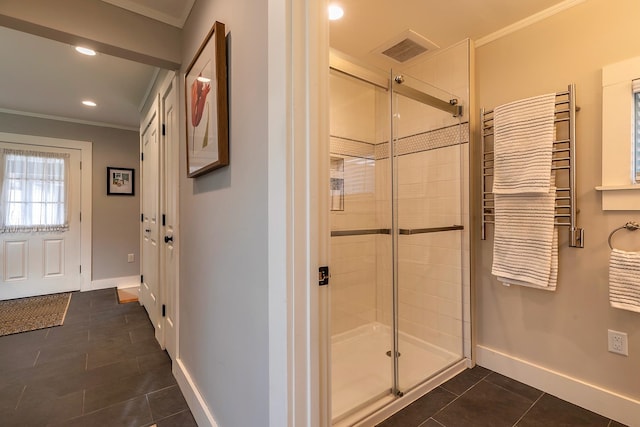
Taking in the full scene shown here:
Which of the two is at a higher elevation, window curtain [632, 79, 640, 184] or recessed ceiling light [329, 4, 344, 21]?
recessed ceiling light [329, 4, 344, 21]

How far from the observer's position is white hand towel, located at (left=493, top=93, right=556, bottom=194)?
5.50 ft

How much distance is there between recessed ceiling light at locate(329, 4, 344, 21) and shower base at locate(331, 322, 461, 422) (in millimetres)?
2194

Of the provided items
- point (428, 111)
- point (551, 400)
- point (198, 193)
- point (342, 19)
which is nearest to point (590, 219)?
point (551, 400)

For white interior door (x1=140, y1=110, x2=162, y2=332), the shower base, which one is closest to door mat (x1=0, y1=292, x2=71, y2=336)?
Result: white interior door (x1=140, y1=110, x2=162, y2=332)

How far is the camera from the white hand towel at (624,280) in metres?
1.43

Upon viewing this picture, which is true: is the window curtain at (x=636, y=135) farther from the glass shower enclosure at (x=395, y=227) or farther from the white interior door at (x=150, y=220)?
the white interior door at (x=150, y=220)

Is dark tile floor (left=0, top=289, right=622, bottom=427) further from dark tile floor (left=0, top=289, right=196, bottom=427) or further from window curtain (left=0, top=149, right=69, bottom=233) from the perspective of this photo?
window curtain (left=0, top=149, right=69, bottom=233)

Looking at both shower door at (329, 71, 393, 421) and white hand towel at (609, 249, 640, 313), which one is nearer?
white hand towel at (609, 249, 640, 313)

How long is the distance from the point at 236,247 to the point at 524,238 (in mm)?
1695

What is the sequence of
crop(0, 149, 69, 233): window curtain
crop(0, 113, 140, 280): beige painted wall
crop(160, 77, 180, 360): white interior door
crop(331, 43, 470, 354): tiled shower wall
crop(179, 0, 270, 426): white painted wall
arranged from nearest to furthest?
crop(179, 0, 270, 426): white painted wall
crop(160, 77, 180, 360): white interior door
crop(331, 43, 470, 354): tiled shower wall
crop(0, 149, 69, 233): window curtain
crop(0, 113, 140, 280): beige painted wall

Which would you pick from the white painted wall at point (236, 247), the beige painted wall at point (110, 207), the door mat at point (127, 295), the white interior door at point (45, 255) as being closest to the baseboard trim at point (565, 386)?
the white painted wall at point (236, 247)

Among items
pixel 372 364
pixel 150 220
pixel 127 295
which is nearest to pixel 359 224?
pixel 372 364

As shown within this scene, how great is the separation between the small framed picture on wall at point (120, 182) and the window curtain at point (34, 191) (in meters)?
0.47

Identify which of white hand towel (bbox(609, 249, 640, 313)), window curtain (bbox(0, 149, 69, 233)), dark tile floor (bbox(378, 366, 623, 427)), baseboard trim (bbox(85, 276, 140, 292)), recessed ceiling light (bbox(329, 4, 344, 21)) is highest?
recessed ceiling light (bbox(329, 4, 344, 21))
